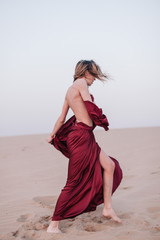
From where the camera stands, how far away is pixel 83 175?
10.9ft

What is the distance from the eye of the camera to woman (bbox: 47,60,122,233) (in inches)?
129

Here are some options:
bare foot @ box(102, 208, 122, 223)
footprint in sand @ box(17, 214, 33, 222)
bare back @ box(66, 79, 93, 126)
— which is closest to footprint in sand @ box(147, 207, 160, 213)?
bare foot @ box(102, 208, 122, 223)

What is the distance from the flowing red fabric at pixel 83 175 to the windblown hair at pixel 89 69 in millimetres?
479

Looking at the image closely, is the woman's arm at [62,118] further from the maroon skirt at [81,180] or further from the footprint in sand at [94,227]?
the footprint in sand at [94,227]

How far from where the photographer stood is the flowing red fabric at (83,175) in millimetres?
3262

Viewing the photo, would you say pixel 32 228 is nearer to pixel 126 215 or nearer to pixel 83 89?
pixel 126 215

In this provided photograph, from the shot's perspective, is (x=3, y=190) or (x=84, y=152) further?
Answer: (x=3, y=190)

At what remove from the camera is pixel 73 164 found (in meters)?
3.32

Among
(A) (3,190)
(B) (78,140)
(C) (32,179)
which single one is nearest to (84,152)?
(B) (78,140)

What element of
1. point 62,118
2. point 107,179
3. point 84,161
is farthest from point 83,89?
point 107,179

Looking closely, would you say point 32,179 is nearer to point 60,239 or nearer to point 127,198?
point 127,198

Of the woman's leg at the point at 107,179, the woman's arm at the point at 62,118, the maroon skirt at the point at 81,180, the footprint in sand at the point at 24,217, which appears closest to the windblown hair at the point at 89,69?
the woman's arm at the point at 62,118

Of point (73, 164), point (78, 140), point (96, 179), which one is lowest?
point (96, 179)

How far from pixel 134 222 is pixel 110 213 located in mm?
314
